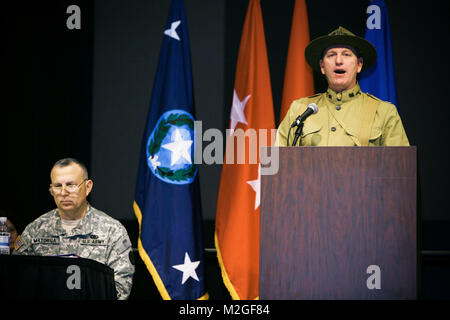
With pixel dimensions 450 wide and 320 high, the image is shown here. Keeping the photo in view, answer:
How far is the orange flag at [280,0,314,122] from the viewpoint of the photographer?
3.65m

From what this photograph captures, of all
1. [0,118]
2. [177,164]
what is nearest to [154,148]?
[177,164]

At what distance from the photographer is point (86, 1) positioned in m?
4.29

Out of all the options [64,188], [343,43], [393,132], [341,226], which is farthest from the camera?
[64,188]

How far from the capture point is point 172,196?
3.62m

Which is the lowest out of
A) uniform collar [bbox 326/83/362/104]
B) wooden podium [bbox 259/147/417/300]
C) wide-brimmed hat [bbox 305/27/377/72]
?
wooden podium [bbox 259/147/417/300]

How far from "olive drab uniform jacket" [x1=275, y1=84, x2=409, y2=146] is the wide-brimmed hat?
0.85ft

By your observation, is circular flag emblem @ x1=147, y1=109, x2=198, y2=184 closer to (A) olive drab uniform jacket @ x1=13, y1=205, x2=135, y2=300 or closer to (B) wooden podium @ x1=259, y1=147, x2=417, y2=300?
(A) olive drab uniform jacket @ x1=13, y1=205, x2=135, y2=300

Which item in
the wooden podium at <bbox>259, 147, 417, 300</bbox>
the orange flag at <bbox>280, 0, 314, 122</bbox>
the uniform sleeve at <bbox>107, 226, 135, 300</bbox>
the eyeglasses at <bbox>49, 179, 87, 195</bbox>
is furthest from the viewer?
the orange flag at <bbox>280, 0, 314, 122</bbox>

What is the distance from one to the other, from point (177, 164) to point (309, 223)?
186 centimetres

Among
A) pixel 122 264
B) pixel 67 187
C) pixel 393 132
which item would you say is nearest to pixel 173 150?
pixel 67 187

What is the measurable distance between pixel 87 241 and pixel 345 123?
1535 mm

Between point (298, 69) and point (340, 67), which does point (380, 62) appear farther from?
point (340, 67)

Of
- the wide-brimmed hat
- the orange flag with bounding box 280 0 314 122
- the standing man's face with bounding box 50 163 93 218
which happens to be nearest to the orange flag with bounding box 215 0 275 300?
the orange flag with bounding box 280 0 314 122
